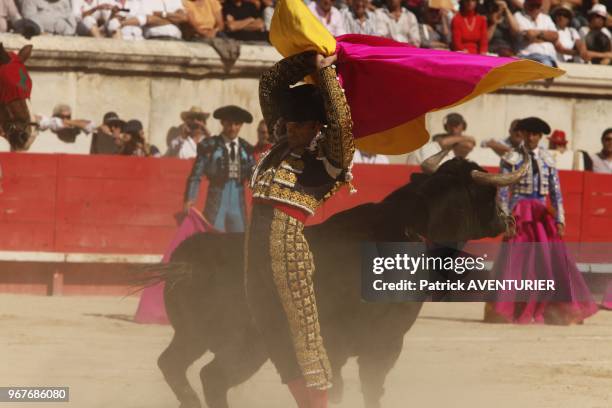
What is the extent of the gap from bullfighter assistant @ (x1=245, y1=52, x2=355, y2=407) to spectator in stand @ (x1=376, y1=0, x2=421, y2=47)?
23.8ft

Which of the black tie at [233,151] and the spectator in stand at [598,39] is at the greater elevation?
the spectator in stand at [598,39]

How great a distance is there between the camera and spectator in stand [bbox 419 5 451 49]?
11547 millimetres

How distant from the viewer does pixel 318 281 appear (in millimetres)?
4609

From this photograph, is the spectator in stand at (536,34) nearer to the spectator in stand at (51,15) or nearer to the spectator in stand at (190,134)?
the spectator in stand at (190,134)

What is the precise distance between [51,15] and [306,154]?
6.91 m

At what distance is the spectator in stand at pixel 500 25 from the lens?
11870mm

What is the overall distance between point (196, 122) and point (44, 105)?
1426 mm

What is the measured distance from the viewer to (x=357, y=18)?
11.1m

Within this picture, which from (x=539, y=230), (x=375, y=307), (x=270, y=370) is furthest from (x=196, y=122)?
(x=375, y=307)

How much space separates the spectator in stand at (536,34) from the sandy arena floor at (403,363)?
3.67 m

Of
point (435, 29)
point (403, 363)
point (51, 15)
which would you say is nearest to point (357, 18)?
point (435, 29)

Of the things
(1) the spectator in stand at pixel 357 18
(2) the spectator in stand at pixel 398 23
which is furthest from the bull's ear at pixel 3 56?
(2) the spectator in stand at pixel 398 23

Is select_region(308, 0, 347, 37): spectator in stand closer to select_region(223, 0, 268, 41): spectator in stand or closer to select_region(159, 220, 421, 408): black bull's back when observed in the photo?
select_region(223, 0, 268, 41): spectator in stand

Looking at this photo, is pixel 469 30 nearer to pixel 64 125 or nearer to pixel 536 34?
pixel 536 34
